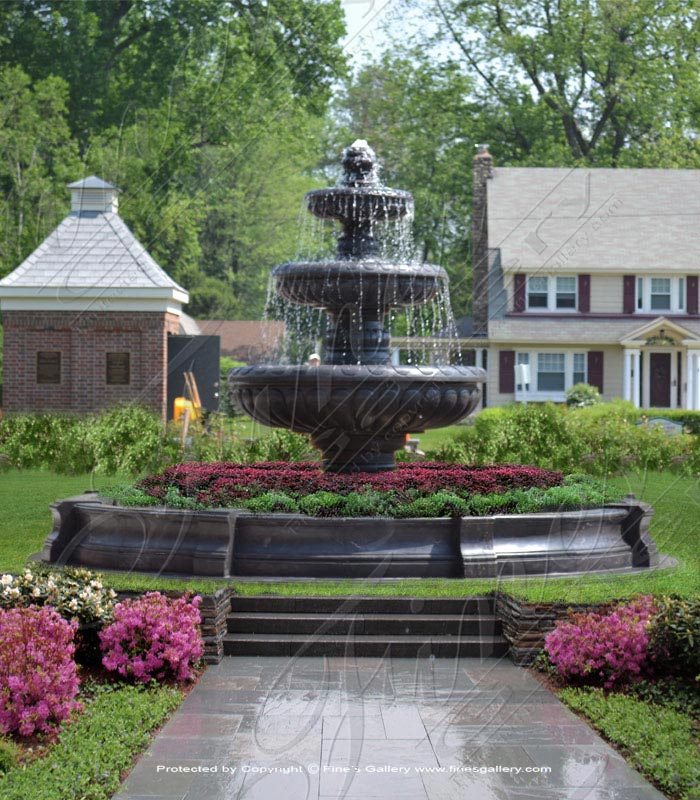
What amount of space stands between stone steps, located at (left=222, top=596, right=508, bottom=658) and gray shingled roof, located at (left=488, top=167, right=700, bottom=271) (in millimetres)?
29971

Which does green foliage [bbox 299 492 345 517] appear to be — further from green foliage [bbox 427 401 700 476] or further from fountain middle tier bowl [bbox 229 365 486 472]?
green foliage [bbox 427 401 700 476]

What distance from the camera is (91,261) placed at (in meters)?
28.8

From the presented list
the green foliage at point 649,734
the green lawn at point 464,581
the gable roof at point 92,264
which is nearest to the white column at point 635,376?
the gable roof at point 92,264

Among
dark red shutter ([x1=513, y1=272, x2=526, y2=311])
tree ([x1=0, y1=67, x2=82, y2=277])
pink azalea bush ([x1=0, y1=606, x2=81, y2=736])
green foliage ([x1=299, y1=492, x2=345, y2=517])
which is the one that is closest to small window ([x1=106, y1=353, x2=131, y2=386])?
tree ([x1=0, y1=67, x2=82, y2=277])

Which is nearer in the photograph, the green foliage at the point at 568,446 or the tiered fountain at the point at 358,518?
the tiered fountain at the point at 358,518

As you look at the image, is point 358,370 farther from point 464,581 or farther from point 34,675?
point 34,675

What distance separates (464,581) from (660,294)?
104ft

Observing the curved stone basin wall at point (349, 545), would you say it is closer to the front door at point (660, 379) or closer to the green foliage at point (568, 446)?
the green foliage at point (568, 446)

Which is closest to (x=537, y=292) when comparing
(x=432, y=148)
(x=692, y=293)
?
(x=692, y=293)

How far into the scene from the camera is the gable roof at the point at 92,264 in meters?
27.7

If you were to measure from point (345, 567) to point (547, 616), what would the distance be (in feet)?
7.16

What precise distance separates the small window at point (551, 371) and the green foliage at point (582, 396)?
2.35 meters

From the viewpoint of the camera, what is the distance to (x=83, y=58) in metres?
41.2

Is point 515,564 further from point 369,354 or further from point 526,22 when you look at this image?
point 526,22
